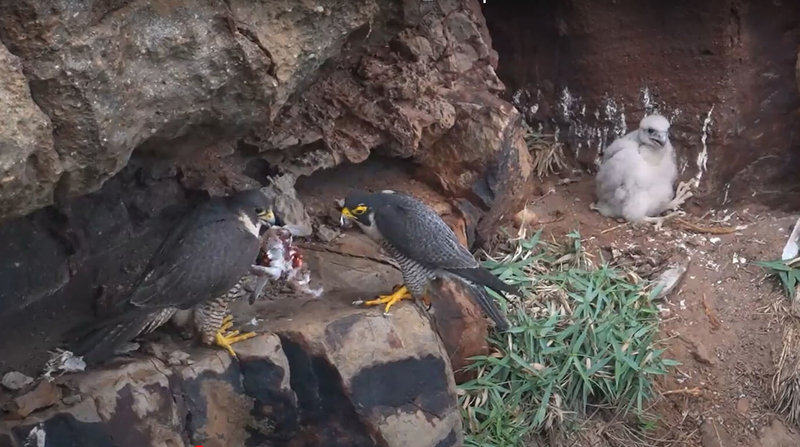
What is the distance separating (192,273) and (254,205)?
18.4 inches

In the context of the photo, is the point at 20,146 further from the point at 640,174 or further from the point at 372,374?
the point at 640,174

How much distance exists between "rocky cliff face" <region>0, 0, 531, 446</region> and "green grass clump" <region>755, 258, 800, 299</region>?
1415mm

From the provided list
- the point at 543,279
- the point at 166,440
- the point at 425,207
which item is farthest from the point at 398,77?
the point at 166,440

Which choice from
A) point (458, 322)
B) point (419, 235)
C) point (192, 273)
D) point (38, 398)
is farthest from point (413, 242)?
point (38, 398)

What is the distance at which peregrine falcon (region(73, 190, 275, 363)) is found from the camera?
3.77 metres

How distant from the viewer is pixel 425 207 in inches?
186

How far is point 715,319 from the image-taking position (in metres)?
5.40

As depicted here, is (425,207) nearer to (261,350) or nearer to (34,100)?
(261,350)

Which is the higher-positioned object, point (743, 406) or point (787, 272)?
point (787, 272)

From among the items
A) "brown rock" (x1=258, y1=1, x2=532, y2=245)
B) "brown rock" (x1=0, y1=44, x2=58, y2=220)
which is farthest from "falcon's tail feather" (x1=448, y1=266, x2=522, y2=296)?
"brown rock" (x1=0, y1=44, x2=58, y2=220)

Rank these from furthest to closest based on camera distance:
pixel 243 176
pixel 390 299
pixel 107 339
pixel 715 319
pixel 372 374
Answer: pixel 715 319 → pixel 243 176 → pixel 390 299 → pixel 372 374 → pixel 107 339

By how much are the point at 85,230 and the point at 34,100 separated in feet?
4.38

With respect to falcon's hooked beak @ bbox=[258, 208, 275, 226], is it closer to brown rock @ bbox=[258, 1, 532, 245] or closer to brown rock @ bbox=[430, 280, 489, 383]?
brown rock @ bbox=[258, 1, 532, 245]

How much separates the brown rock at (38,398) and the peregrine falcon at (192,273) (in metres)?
0.22
